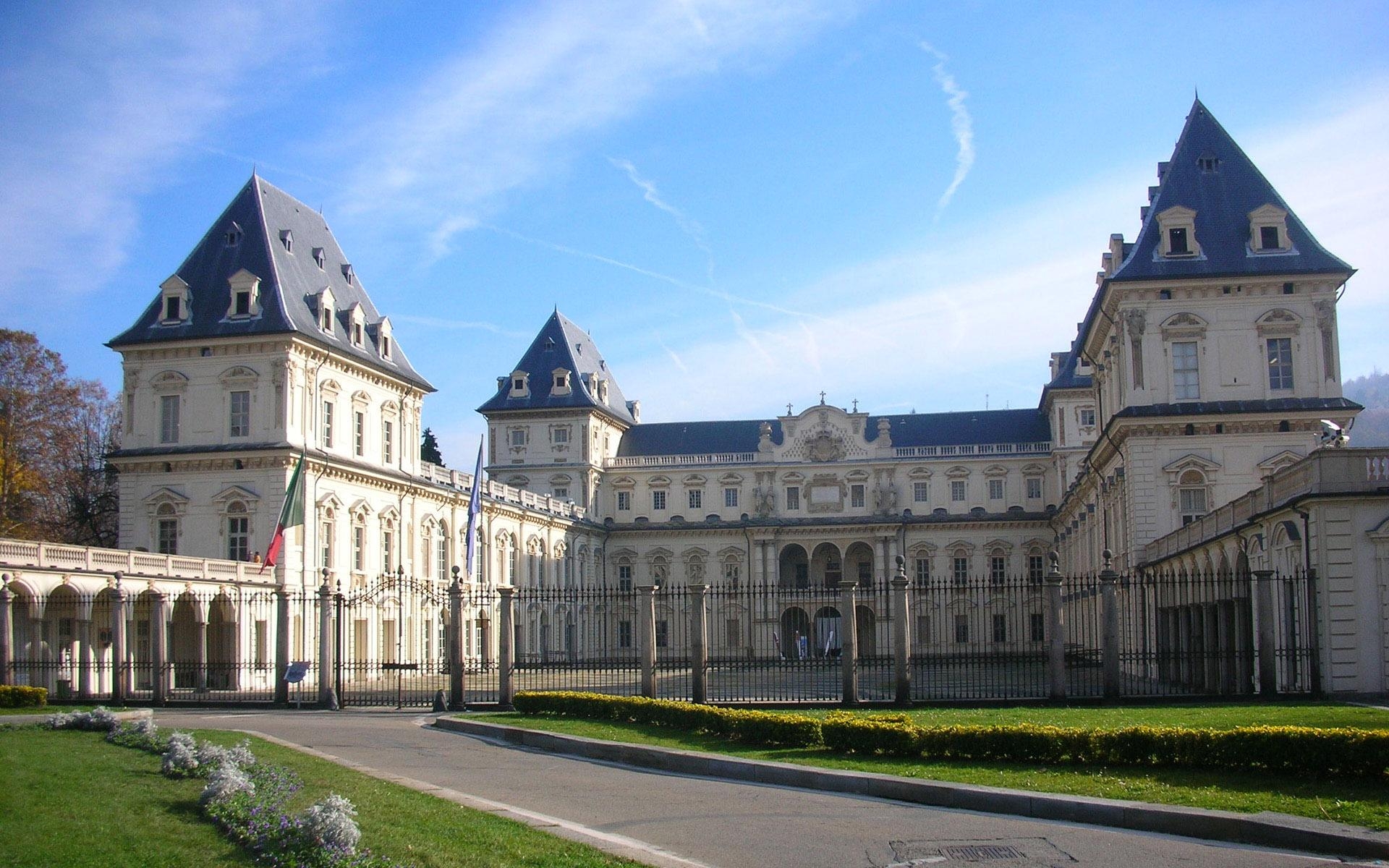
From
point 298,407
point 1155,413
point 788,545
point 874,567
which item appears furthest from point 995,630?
point 298,407

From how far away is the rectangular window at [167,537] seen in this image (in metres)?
47.9

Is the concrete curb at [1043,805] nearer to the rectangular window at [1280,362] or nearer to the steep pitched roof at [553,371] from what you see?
the rectangular window at [1280,362]

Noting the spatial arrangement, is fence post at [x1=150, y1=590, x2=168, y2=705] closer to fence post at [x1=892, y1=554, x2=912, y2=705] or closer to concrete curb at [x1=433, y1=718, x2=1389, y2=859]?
concrete curb at [x1=433, y1=718, x2=1389, y2=859]

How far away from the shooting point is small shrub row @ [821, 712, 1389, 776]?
48.3 feet

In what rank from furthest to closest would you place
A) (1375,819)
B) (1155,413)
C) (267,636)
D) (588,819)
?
(267,636) < (1155,413) < (588,819) < (1375,819)

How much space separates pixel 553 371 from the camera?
85.5 m

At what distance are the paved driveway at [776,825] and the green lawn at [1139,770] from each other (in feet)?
3.73

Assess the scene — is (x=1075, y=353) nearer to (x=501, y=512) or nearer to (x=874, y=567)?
(x=874, y=567)

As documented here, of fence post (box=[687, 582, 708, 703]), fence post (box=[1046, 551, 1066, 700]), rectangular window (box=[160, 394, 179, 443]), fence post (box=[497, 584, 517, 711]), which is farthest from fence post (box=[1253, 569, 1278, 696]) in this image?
rectangular window (box=[160, 394, 179, 443])

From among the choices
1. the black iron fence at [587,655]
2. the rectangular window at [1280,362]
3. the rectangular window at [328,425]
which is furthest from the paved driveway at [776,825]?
the rectangular window at [328,425]

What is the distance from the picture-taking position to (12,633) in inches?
1438

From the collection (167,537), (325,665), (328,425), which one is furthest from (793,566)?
(325,665)

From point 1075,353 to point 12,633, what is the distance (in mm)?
60608

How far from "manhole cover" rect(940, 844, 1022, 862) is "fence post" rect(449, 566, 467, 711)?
18538 mm
